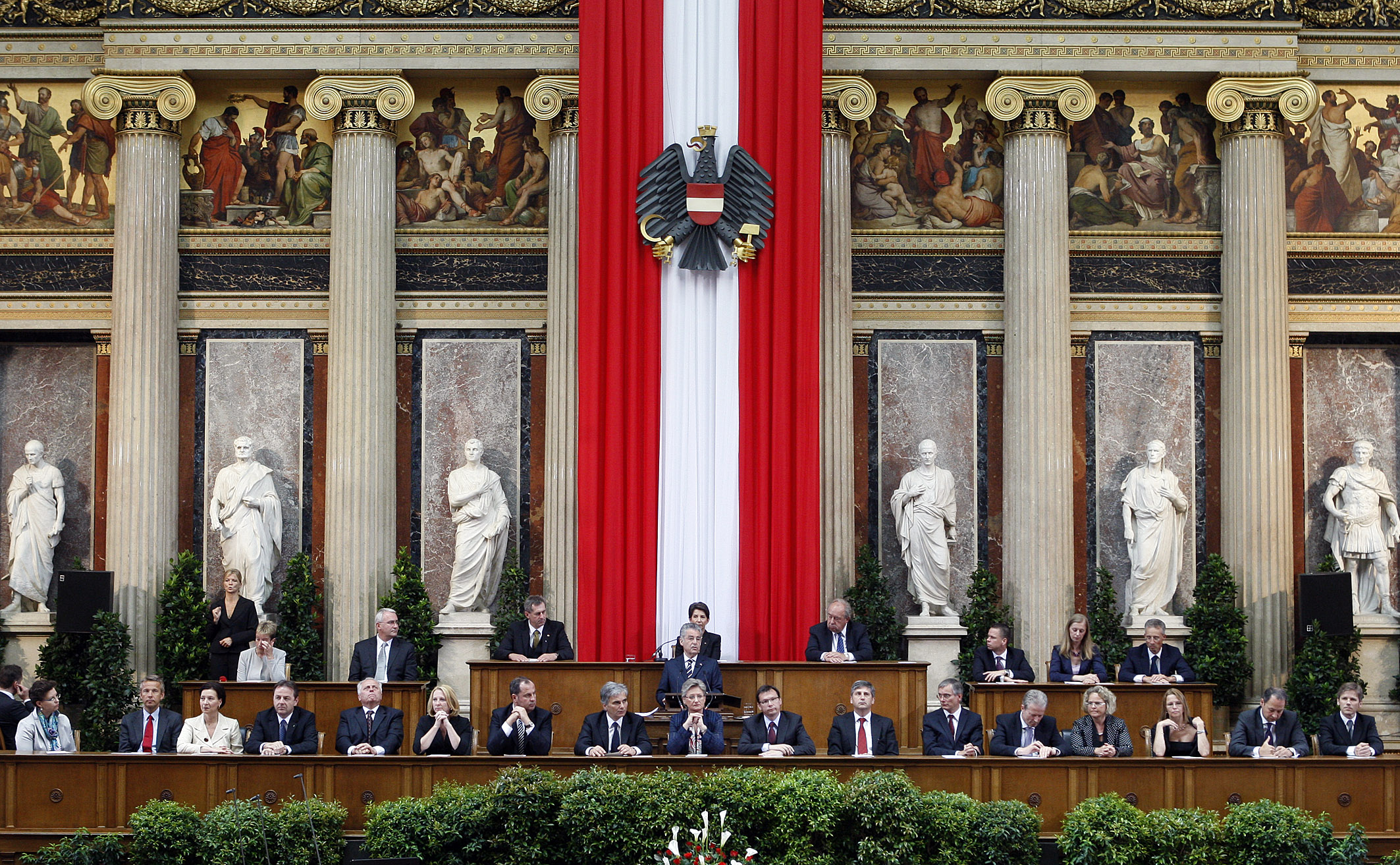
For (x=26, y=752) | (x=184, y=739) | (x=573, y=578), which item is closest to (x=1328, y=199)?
(x=573, y=578)

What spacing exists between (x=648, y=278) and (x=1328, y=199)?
7477 mm

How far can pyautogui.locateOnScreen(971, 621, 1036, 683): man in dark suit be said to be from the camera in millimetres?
13281

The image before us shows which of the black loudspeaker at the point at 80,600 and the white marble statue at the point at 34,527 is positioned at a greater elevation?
the white marble statue at the point at 34,527

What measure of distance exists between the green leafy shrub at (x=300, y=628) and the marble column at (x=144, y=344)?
1.30m

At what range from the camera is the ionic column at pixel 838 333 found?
15.5 metres

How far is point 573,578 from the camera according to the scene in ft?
50.8

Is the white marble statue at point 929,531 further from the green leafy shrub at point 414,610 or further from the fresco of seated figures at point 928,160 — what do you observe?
the green leafy shrub at point 414,610

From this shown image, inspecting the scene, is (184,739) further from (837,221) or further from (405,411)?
(837,221)

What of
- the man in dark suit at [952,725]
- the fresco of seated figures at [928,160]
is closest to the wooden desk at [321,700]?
the man in dark suit at [952,725]

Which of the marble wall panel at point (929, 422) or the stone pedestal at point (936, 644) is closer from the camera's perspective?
the stone pedestal at point (936, 644)

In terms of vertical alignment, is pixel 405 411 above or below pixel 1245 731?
above

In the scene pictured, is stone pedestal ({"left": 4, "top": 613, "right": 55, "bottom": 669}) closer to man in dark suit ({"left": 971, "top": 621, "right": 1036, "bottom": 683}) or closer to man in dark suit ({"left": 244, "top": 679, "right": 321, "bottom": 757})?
man in dark suit ({"left": 244, "top": 679, "right": 321, "bottom": 757})

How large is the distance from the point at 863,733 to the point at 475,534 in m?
5.67

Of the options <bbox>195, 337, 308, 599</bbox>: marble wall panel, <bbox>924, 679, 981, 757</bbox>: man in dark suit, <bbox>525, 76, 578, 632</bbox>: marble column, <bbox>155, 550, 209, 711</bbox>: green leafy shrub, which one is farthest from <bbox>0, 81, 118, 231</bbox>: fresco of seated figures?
<bbox>924, 679, 981, 757</bbox>: man in dark suit
